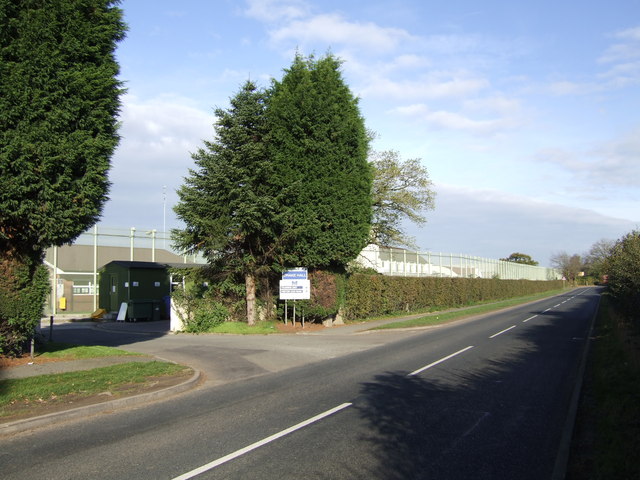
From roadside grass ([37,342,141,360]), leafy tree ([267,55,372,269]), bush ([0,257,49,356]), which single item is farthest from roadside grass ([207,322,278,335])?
bush ([0,257,49,356])

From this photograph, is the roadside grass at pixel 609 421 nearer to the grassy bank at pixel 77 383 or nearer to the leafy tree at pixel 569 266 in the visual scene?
the grassy bank at pixel 77 383

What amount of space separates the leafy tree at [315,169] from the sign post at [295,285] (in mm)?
717

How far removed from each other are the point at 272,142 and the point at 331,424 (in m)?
16.7

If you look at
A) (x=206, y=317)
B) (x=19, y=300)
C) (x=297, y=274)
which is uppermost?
(x=297, y=274)

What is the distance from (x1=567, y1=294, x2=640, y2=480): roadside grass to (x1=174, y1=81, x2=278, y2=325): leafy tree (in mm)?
12877

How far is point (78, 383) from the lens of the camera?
9359mm

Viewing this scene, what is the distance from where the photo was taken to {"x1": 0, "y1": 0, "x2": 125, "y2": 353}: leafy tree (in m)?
10.3

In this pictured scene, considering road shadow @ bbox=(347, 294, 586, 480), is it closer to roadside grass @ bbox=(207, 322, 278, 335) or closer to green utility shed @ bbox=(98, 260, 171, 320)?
roadside grass @ bbox=(207, 322, 278, 335)

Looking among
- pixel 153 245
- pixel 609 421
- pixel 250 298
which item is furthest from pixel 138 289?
pixel 609 421

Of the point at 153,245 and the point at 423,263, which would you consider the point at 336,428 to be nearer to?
the point at 153,245

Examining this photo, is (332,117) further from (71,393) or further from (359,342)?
(71,393)

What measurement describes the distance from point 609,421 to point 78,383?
8.88 meters

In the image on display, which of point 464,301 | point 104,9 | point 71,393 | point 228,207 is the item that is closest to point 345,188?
point 228,207

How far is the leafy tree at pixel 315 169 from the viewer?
69.6ft
